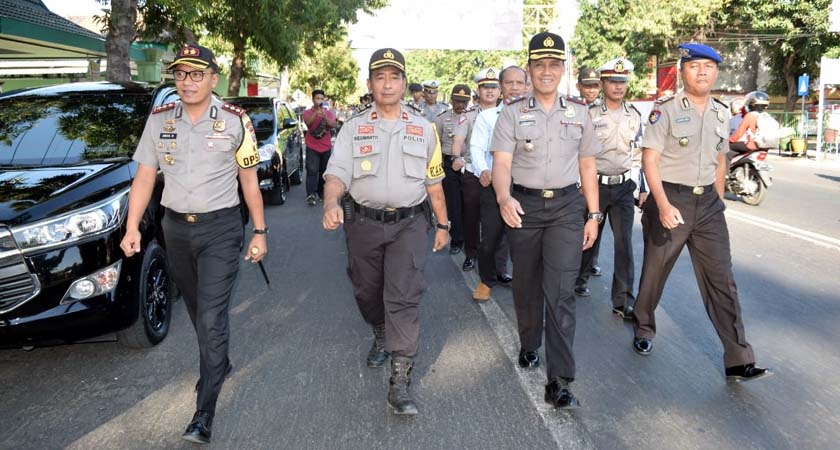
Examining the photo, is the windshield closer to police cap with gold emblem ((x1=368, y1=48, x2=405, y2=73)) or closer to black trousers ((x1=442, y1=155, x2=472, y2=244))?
police cap with gold emblem ((x1=368, y1=48, x2=405, y2=73))

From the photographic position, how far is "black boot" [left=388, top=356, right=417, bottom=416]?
3606mm

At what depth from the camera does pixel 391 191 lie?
380 centimetres

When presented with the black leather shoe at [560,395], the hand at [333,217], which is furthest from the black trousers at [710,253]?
the hand at [333,217]

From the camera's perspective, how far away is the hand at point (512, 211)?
12.2 feet

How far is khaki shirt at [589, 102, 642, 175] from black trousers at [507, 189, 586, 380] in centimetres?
176

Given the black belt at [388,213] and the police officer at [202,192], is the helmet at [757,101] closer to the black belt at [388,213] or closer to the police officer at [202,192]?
the black belt at [388,213]

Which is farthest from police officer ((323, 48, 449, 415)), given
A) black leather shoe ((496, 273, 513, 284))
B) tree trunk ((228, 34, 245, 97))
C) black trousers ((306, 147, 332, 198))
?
tree trunk ((228, 34, 245, 97))

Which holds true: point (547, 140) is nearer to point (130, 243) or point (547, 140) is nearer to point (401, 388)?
point (401, 388)

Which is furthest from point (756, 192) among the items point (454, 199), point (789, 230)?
point (454, 199)

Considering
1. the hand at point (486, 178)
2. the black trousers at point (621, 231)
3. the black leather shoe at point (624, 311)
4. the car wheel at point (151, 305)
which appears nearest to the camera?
the car wheel at point (151, 305)

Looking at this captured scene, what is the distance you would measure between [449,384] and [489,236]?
211cm

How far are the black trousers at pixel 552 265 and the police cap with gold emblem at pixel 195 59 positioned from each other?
186 cm

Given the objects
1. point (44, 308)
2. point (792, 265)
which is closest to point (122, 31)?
point (44, 308)

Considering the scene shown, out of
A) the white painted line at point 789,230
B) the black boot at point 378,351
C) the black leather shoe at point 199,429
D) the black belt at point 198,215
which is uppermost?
the black belt at point 198,215
